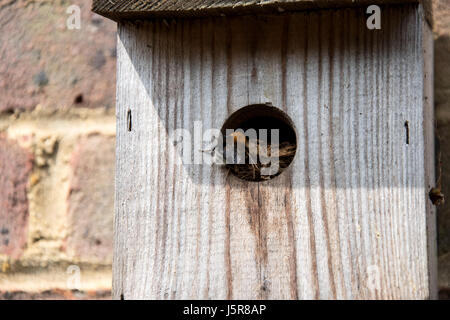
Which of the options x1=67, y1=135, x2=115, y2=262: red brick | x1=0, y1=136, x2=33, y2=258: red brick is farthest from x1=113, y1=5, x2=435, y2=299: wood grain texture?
x1=0, y1=136, x2=33, y2=258: red brick

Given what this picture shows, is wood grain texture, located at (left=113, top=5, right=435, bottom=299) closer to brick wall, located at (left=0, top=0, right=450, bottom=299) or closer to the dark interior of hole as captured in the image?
the dark interior of hole

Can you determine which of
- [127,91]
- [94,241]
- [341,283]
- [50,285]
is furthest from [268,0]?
[50,285]

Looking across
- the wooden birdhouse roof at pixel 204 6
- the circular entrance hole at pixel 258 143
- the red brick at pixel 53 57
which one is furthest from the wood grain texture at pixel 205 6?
the red brick at pixel 53 57

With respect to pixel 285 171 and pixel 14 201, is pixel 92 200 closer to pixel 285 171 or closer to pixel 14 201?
pixel 14 201

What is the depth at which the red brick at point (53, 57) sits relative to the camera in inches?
49.1

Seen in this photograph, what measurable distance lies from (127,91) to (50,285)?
453 mm

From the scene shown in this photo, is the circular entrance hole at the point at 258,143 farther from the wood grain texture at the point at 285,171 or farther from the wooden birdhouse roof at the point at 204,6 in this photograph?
the wooden birdhouse roof at the point at 204,6

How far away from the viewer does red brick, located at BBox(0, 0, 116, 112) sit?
4.09 feet

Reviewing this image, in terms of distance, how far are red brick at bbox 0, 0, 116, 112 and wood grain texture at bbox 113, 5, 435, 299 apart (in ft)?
0.87

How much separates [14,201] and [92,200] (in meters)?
0.15

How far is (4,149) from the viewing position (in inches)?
50.6

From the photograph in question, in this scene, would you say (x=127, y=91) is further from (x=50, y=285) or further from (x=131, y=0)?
(x=50, y=285)

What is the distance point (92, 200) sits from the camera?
124 cm

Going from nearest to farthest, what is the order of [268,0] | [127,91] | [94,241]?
[268,0], [127,91], [94,241]
